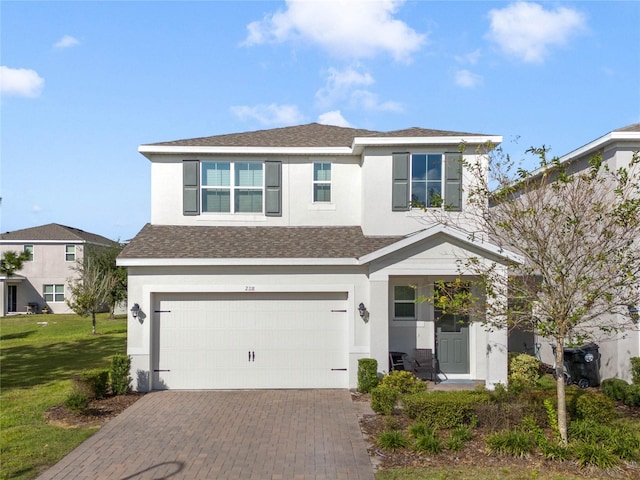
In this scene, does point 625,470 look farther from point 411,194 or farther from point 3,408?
point 3,408

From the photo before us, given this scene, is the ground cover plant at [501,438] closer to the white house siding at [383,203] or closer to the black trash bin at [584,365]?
the black trash bin at [584,365]

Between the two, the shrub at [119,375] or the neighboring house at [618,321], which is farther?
the neighboring house at [618,321]

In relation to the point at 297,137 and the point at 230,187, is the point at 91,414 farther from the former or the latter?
the point at 297,137

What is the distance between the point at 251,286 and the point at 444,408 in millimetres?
6192

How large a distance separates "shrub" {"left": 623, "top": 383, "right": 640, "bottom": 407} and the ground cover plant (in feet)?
1.51

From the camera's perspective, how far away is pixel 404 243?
518 inches

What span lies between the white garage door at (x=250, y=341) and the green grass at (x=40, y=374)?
9.66ft

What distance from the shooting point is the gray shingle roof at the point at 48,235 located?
37.9 meters

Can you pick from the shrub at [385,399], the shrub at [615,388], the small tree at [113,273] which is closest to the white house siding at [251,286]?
the shrub at [385,399]

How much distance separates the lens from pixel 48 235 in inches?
1513

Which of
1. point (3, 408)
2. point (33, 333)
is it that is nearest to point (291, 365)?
point (3, 408)

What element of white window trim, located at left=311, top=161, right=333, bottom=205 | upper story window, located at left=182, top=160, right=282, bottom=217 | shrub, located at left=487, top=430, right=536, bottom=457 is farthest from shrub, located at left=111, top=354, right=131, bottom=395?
shrub, located at left=487, top=430, right=536, bottom=457

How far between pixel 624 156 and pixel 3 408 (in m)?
16.3

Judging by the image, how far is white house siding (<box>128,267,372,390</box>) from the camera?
1356 cm
